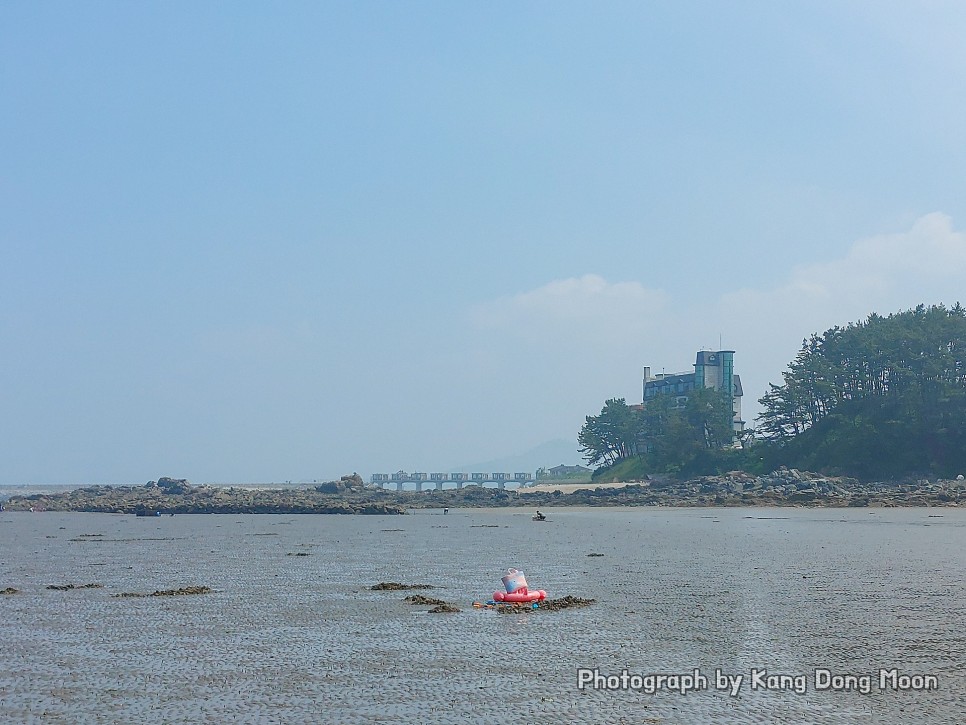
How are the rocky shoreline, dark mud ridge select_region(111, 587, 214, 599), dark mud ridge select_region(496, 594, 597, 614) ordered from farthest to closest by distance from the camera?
the rocky shoreline
dark mud ridge select_region(111, 587, 214, 599)
dark mud ridge select_region(496, 594, 597, 614)

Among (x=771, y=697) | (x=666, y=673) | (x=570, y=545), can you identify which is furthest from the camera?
(x=570, y=545)

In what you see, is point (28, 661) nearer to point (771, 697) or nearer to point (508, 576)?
→ point (508, 576)

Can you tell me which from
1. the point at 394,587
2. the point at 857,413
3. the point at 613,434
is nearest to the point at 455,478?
the point at 613,434

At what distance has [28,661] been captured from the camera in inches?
538

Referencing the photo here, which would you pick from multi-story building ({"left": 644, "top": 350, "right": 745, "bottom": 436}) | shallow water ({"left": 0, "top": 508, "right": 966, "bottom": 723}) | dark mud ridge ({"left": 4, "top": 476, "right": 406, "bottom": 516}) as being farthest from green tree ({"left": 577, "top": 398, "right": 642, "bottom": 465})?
shallow water ({"left": 0, "top": 508, "right": 966, "bottom": 723})

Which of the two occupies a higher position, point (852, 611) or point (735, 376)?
point (735, 376)

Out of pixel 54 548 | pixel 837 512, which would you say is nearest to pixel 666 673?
pixel 54 548

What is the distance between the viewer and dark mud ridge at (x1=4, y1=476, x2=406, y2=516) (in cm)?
6962

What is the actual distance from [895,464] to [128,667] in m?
76.9

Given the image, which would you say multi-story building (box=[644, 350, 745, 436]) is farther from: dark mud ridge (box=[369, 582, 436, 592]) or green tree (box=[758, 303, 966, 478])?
dark mud ridge (box=[369, 582, 436, 592])

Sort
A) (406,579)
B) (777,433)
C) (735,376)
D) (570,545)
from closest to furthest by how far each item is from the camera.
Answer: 1. (406,579)
2. (570,545)
3. (777,433)
4. (735,376)

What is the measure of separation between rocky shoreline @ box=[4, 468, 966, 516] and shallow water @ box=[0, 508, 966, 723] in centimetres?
3460

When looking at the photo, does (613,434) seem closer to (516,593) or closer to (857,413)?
(857,413)

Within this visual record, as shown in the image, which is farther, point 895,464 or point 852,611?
point 895,464
